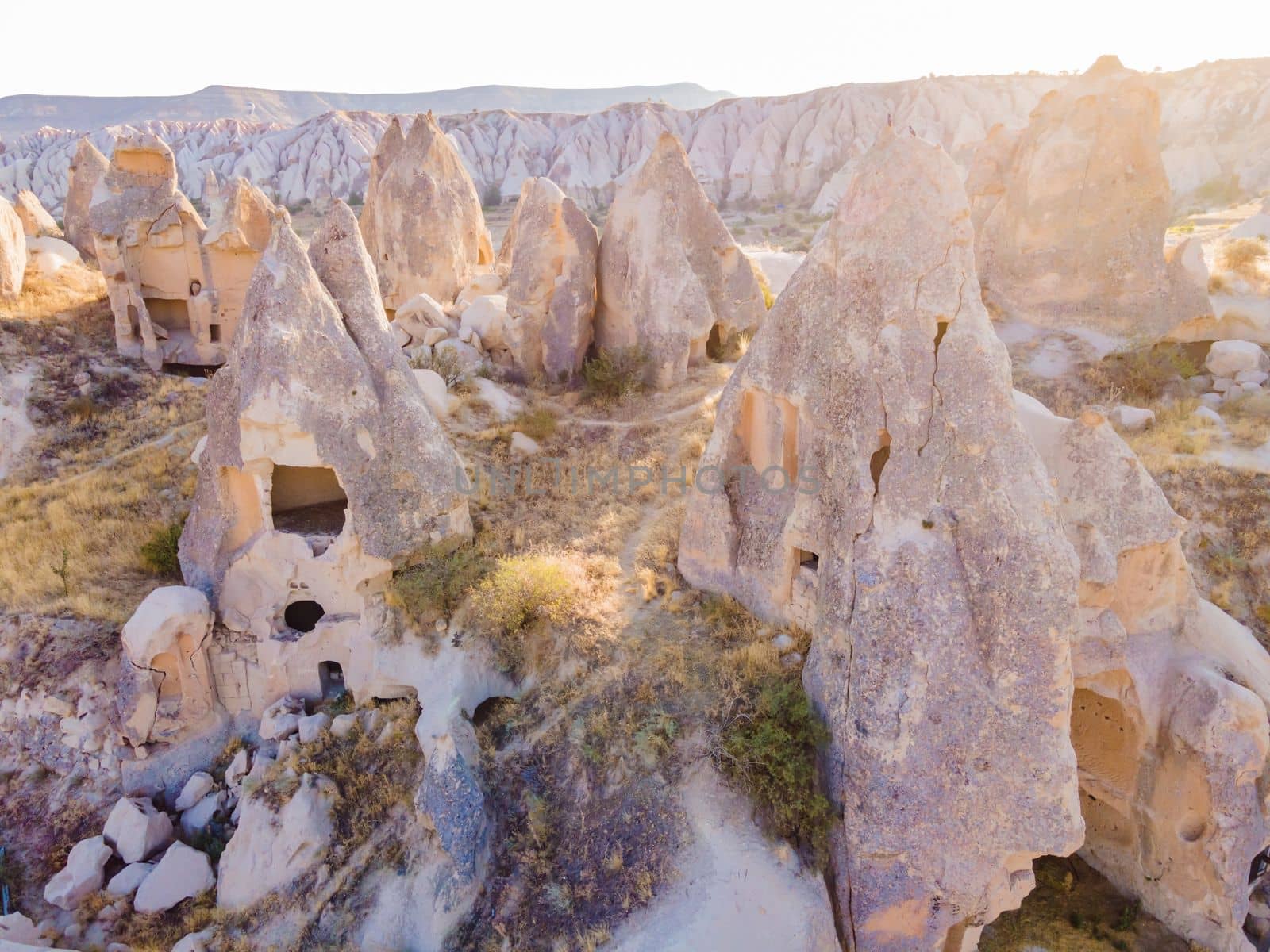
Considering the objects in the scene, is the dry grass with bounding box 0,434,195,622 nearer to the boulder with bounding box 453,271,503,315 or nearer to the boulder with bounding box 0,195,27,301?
the boulder with bounding box 0,195,27,301

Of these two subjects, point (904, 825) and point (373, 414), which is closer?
point (904, 825)

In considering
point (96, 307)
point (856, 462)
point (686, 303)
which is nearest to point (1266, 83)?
point (686, 303)

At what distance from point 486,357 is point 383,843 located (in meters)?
8.48

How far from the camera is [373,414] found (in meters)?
8.44

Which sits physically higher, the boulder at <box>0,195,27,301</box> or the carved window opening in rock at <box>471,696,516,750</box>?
the boulder at <box>0,195,27,301</box>

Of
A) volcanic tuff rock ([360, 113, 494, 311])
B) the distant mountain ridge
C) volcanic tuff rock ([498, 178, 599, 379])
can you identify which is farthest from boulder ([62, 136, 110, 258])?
the distant mountain ridge

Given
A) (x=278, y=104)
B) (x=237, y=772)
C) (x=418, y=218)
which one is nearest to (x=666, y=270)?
(x=418, y=218)

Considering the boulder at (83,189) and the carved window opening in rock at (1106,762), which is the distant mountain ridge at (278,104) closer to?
the boulder at (83,189)

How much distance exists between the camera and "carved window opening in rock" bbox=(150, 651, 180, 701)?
825 cm

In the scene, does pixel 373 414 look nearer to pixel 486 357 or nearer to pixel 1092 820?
pixel 486 357

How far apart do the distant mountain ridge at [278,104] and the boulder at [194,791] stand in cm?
7532

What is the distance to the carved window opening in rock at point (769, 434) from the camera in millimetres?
7660

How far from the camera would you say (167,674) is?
838cm

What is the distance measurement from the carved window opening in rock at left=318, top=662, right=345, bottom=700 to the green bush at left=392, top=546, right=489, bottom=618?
1160 millimetres
